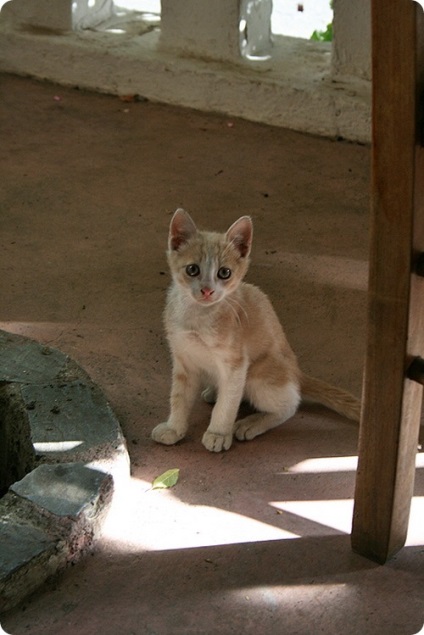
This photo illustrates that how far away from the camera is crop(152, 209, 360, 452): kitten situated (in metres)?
3.63

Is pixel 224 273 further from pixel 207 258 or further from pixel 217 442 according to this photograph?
pixel 217 442

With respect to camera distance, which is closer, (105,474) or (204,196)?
(105,474)

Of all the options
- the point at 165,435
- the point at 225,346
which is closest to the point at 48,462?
the point at 165,435

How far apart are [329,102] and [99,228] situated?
1895 millimetres

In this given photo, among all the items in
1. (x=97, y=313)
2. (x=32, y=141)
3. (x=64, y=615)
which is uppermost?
(x=32, y=141)

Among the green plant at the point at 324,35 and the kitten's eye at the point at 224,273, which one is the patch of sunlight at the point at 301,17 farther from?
the kitten's eye at the point at 224,273

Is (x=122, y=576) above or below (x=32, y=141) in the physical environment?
below

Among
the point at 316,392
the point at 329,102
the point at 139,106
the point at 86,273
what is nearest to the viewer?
the point at 316,392

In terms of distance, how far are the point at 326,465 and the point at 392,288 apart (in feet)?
3.82

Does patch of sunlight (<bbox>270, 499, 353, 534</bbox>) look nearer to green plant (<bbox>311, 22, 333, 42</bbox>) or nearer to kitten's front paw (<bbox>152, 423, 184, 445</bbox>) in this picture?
kitten's front paw (<bbox>152, 423, 184, 445</bbox>)

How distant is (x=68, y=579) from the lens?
2.98m

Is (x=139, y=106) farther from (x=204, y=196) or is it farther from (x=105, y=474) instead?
(x=105, y=474)

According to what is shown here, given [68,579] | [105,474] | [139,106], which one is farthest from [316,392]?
[139,106]

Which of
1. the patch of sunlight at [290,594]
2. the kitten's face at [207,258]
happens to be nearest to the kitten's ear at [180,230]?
the kitten's face at [207,258]
